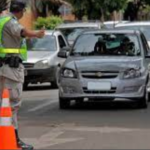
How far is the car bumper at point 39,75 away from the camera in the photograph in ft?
60.2

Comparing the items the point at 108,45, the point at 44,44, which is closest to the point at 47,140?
the point at 108,45

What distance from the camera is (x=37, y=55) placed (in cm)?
1881

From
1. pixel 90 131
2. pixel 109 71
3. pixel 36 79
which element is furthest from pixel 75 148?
pixel 36 79

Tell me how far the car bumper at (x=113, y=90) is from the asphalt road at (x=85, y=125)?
0.99 feet

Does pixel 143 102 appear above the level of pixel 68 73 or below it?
below

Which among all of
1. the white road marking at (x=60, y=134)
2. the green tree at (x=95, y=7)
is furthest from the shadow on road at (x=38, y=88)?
the green tree at (x=95, y=7)

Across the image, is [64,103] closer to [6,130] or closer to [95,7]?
[6,130]

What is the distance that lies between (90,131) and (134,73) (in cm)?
304

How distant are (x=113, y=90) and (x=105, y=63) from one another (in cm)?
62

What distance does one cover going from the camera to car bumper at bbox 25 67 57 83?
1834 centimetres

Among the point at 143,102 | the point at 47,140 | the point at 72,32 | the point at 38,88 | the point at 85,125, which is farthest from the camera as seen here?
the point at 72,32

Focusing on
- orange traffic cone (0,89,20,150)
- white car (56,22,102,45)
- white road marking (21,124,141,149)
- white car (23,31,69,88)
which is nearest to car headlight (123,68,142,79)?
white road marking (21,124,141,149)

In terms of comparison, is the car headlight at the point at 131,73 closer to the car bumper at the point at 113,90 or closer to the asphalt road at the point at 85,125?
the car bumper at the point at 113,90

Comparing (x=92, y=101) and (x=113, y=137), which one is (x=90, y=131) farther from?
(x=92, y=101)
